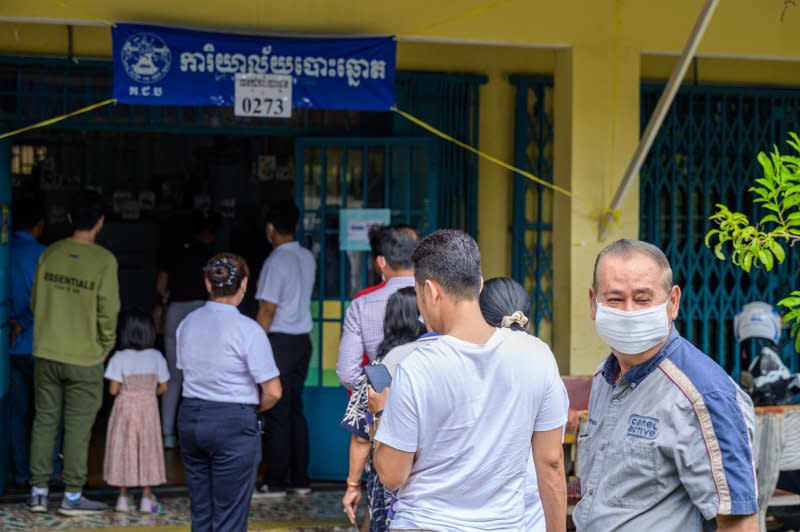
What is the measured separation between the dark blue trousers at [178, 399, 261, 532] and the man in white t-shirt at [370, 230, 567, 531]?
1.97m

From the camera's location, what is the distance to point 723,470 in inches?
99.7

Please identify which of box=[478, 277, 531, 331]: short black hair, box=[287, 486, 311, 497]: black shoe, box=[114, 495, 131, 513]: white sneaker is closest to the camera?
box=[478, 277, 531, 331]: short black hair

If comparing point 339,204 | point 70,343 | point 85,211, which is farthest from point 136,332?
point 339,204

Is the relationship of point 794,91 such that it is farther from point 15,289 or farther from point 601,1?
point 15,289

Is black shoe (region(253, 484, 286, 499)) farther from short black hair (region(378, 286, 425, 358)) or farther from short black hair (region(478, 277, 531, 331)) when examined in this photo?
short black hair (region(478, 277, 531, 331))

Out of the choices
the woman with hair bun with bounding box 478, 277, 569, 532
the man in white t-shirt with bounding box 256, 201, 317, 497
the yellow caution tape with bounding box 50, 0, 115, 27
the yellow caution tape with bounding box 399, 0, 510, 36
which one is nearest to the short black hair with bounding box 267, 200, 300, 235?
the man in white t-shirt with bounding box 256, 201, 317, 497

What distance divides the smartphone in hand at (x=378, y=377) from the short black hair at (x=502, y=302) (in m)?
0.68

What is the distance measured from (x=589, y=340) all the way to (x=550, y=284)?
100cm

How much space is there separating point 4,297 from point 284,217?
71.8 inches

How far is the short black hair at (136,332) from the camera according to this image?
6457mm

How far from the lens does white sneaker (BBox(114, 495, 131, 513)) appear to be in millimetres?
6387

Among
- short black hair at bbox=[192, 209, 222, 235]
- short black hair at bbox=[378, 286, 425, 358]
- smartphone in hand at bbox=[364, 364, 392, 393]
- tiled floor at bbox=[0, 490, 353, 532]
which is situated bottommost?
tiled floor at bbox=[0, 490, 353, 532]

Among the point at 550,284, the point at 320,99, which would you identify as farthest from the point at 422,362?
the point at 550,284

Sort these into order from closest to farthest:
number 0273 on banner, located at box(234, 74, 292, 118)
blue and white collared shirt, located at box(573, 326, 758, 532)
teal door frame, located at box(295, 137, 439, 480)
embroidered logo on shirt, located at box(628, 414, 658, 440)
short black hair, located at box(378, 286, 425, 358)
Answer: blue and white collared shirt, located at box(573, 326, 758, 532)
embroidered logo on shirt, located at box(628, 414, 658, 440)
short black hair, located at box(378, 286, 425, 358)
number 0273 on banner, located at box(234, 74, 292, 118)
teal door frame, located at box(295, 137, 439, 480)
